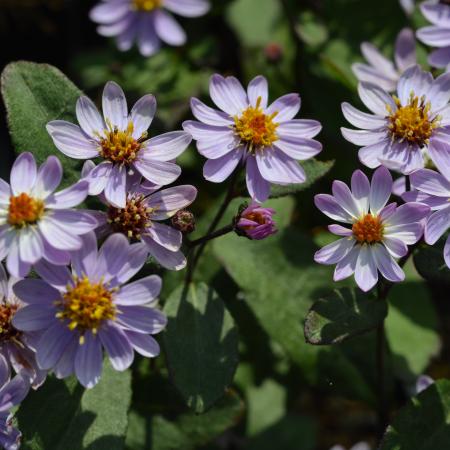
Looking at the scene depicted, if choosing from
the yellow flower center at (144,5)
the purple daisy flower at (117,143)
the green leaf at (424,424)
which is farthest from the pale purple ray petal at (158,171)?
the yellow flower center at (144,5)

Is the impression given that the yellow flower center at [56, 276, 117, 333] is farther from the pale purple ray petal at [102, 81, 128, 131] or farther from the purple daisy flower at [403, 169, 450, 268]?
the purple daisy flower at [403, 169, 450, 268]

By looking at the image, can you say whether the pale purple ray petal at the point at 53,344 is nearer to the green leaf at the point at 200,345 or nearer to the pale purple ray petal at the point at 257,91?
the green leaf at the point at 200,345

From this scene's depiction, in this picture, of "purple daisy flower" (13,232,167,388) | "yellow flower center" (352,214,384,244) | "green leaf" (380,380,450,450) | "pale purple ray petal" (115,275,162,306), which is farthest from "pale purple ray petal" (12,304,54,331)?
"green leaf" (380,380,450,450)

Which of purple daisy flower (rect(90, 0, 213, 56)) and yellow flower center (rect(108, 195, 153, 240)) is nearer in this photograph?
yellow flower center (rect(108, 195, 153, 240))

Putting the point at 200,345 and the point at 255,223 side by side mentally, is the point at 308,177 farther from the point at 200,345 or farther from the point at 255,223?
the point at 200,345

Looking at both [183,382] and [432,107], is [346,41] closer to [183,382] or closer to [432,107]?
[432,107]
